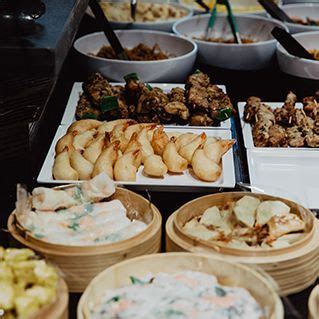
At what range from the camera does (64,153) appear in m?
2.61

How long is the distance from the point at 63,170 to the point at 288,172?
36.5 inches

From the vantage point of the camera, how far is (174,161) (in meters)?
2.59

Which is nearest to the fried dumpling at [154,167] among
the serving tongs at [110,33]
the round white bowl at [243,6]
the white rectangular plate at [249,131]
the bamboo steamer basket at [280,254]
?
the bamboo steamer basket at [280,254]

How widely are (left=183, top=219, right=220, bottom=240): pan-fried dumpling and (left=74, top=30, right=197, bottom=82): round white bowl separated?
1.40 metres

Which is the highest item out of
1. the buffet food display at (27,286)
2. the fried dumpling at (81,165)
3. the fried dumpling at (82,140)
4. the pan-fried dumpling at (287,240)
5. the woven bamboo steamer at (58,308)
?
the buffet food display at (27,286)

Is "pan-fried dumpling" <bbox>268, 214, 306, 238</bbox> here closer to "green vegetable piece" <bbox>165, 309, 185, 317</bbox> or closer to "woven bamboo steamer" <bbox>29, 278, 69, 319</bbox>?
"green vegetable piece" <bbox>165, 309, 185, 317</bbox>

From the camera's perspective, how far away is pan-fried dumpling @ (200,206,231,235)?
2201 mm

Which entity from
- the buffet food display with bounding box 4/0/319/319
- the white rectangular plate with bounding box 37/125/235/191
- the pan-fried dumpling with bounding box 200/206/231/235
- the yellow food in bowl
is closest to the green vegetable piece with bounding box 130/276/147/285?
the buffet food display with bounding box 4/0/319/319

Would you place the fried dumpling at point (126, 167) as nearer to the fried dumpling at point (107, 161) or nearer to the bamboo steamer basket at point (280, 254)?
the fried dumpling at point (107, 161)

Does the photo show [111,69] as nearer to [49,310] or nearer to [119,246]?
[119,246]

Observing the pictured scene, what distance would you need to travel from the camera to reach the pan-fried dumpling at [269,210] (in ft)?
7.20

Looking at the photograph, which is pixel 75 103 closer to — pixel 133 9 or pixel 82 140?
pixel 82 140

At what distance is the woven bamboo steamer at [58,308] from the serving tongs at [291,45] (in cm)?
215

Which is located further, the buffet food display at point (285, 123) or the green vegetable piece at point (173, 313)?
the buffet food display at point (285, 123)
